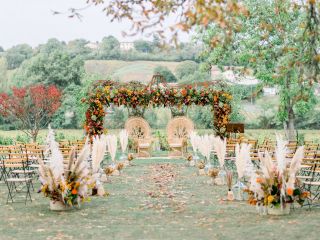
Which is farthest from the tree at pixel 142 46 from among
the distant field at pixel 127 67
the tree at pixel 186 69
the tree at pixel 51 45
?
the tree at pixel 186 69

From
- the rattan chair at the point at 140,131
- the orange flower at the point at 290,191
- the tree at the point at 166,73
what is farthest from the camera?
the tree at the point at 166,73

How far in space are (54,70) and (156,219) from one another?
37909mm

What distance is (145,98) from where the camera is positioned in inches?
843

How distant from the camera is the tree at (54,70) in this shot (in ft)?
150

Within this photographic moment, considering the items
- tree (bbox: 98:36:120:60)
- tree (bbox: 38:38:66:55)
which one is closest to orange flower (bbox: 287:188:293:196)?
tree (bbox: 38:38:66:55)

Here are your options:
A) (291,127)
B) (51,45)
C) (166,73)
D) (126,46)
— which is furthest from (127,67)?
(291,127)

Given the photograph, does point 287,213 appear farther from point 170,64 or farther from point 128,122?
point 170,64

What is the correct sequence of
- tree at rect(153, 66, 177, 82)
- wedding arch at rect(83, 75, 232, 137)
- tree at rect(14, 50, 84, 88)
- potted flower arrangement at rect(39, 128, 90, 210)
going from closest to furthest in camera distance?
potted flower arrangement at rect(39, 128, 90, 210) → wedding arch at rect(83, 75, 232, 137) → tree at rect(14, 50, 84, 88) → tree at rect(153, 66, 177, 82)

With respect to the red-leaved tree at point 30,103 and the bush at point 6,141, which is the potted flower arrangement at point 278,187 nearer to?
the red-leaved tree at point 30,103

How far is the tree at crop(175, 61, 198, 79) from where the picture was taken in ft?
173

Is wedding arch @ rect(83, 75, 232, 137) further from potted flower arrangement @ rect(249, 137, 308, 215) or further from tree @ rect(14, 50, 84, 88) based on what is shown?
tree @ rect(14, 50, 84, 88)

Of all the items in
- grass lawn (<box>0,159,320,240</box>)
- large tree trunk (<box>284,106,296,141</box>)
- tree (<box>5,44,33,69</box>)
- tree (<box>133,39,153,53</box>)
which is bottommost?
grass lawn (<box>0,159,320,240</box>)

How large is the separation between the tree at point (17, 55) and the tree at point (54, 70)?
14148 millimetres

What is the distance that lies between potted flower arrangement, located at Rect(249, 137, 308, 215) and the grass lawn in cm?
22
